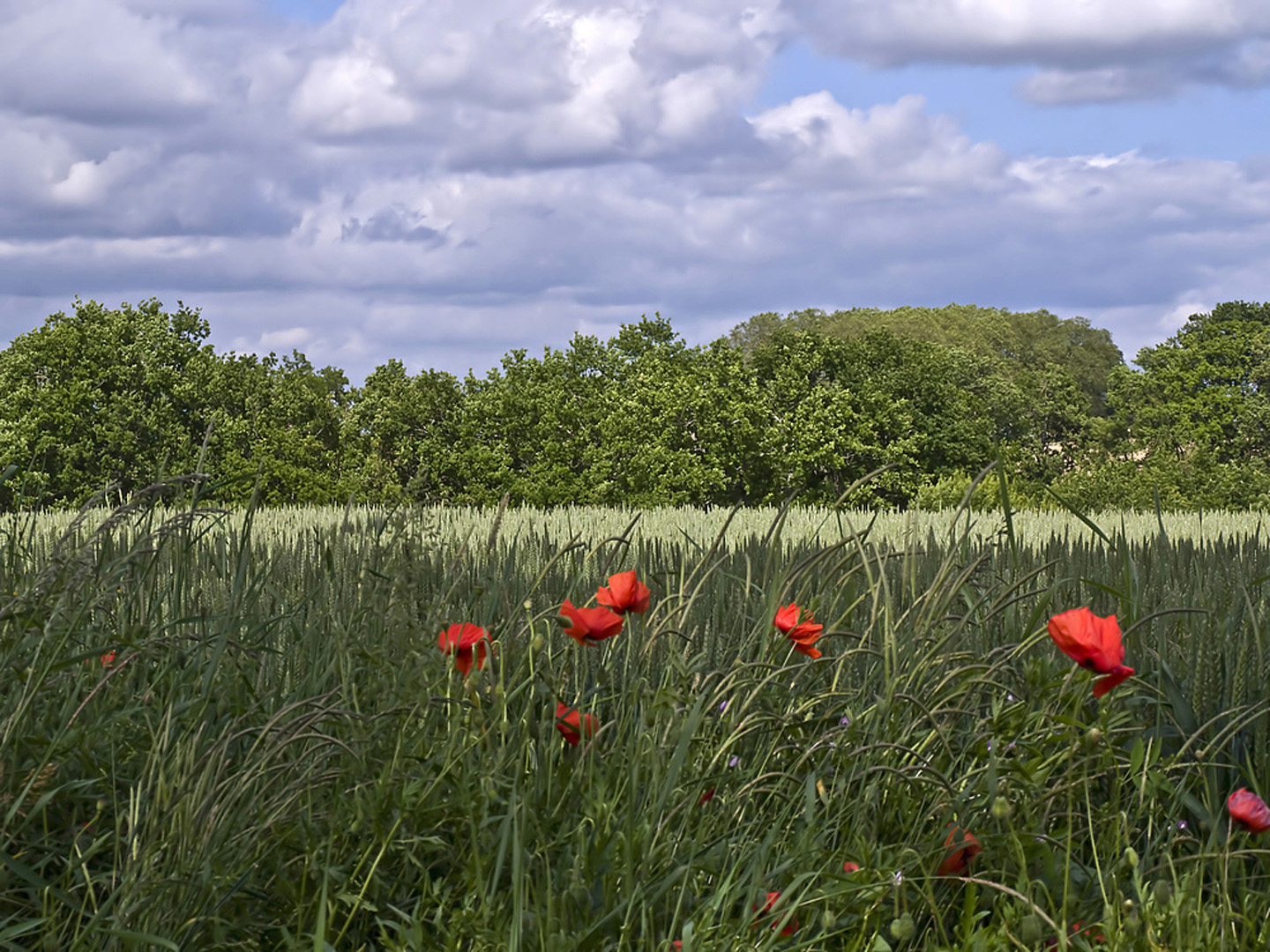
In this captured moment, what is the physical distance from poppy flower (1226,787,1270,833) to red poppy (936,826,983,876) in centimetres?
54

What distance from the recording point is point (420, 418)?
29.8m

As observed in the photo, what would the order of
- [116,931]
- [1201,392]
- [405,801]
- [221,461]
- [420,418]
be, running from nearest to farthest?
[116,931]
[405,801]
[221,461]
[420,418]
[1201,392]

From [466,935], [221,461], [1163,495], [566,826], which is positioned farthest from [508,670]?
[1163,495]

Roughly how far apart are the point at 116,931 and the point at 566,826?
849 millimetres

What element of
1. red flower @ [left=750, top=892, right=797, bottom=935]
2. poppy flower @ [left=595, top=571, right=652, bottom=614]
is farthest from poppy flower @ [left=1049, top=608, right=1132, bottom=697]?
poppy flower @ [left=595, top=571, right=652, bottom=614]

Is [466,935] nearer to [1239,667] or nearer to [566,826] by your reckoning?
[566,826]

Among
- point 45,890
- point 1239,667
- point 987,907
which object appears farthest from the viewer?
point 1239,667

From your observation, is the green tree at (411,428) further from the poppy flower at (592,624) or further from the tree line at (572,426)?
the poppy flower at (592,624)

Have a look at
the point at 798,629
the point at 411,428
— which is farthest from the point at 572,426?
the point at 798,629

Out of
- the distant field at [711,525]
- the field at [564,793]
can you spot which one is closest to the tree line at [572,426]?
the distant field at [711,525]

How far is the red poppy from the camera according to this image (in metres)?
2.45

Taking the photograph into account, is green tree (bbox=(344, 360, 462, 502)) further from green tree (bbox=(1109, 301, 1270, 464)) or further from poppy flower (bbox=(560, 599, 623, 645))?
poppy flower (bbox=(560, 599, 623, 645))

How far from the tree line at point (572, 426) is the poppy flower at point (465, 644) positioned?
72.0 ft

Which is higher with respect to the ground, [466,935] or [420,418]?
[420,418]
